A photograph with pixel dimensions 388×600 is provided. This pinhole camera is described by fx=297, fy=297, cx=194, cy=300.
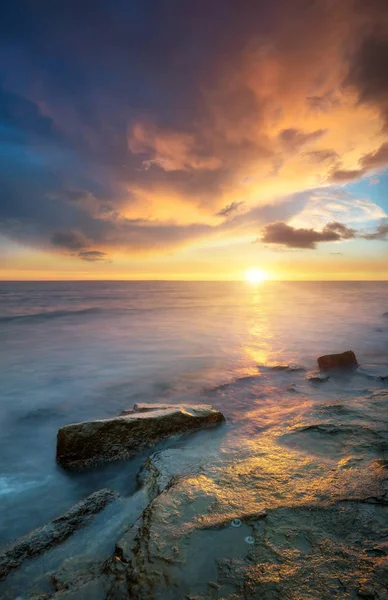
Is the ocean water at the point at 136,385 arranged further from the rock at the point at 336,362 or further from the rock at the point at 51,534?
the rock at the point at 51,534

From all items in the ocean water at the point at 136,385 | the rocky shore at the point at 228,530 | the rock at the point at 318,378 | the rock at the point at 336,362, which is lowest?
the ocean water at the point at 136,385

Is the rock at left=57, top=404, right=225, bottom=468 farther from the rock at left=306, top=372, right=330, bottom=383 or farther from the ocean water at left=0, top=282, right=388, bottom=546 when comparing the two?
the rock at left=306, top=372, right=330, bottom=383

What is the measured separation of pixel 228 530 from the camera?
2.85 metres

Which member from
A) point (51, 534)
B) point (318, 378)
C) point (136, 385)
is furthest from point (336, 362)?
point (51, 534)

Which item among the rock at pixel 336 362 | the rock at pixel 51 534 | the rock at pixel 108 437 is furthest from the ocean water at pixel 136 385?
the rock at pixel 51 534

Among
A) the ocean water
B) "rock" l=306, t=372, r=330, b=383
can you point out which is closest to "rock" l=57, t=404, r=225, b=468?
the ocean water

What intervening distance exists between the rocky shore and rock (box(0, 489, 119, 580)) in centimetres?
1

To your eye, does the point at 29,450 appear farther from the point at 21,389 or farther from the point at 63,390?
the point at 21,389

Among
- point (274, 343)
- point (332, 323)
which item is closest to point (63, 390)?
point (274, 343)

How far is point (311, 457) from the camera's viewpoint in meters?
4.26

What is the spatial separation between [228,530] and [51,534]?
6.56 ft

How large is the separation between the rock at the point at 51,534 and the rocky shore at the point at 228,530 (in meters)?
0.01

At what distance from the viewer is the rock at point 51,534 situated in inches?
119

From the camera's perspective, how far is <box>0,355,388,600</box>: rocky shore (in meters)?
2.32
